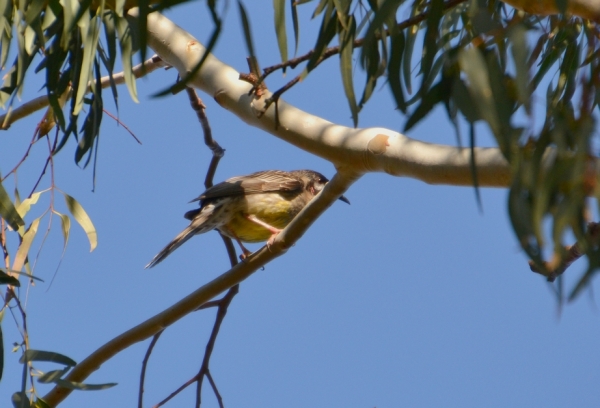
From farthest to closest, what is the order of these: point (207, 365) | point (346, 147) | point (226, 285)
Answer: point (207, 365) → point (226, 285) → point (346, 147)

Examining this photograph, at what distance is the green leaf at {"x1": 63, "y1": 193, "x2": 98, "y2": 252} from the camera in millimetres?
3680

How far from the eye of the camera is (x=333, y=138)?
2965 mm

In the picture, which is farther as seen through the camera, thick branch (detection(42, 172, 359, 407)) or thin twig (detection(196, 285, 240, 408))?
thin twig (detection(196, 285, 240, 408))

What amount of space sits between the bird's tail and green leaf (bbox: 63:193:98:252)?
3.77 ft

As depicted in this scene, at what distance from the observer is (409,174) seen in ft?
8.92

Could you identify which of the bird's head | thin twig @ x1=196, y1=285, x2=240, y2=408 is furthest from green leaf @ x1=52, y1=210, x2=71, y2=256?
the bird's head

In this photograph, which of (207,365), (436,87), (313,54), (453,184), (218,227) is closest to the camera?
(436,87)

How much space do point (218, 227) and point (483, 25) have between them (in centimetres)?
401

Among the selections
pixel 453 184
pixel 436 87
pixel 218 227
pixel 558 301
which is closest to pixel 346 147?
pixel 453 184

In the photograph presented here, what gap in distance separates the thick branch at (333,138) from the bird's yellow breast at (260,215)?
2335mm

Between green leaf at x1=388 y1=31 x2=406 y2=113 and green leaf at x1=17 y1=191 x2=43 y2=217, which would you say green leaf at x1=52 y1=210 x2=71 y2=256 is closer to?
green leaf at x1=17 y1=191 x2=43 y2=217

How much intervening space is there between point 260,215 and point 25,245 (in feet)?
8.66

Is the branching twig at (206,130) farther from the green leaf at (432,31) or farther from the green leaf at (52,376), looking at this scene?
the green leaf at (432,31)

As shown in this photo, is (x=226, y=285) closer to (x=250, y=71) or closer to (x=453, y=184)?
(x=250, y=71)
